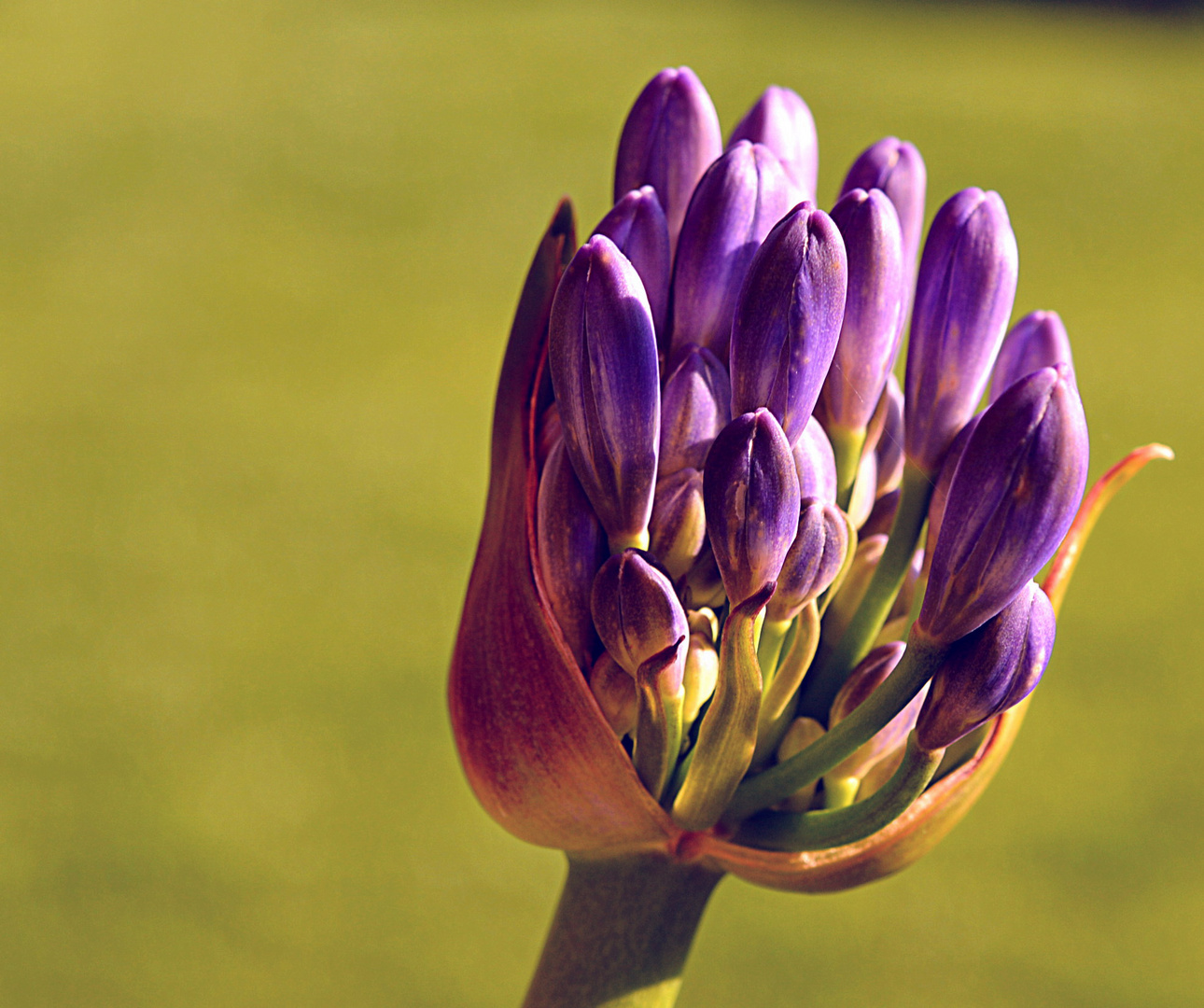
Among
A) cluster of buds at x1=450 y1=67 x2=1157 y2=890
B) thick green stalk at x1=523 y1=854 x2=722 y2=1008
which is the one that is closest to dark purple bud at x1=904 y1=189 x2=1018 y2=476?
cluster of buds at x1=450 y1=67 x2=1157 y2=890

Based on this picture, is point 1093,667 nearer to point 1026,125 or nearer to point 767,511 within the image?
point 767,511

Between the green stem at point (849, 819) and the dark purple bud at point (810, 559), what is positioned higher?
the dark purple bud at point (810, 559)

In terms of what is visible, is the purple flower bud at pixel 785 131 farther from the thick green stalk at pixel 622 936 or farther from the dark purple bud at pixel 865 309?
the thick green stalk at pixel 622 936

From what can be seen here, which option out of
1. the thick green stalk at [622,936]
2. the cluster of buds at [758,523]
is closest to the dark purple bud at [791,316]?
the cluster of buds at [758,523]

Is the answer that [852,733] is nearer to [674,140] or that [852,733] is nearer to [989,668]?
[989,668]

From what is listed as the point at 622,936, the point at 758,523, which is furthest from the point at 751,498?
the point at 622,936

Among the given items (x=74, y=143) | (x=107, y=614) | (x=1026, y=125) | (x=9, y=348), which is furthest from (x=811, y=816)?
(x=1026, y=125)
